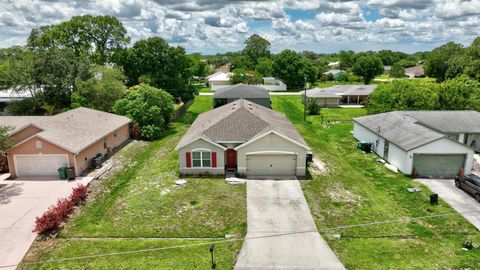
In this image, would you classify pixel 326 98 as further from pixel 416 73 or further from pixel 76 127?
pixel 416 73

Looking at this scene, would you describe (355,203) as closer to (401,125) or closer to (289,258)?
(289,258)

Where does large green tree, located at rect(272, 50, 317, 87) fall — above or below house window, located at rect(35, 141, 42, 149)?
above

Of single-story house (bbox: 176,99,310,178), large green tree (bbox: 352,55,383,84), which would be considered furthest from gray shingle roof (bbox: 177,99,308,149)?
large green tree (bbox: 352,55,383,84)

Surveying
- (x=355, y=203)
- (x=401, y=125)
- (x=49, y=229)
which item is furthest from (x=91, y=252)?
(x=401, y=125)

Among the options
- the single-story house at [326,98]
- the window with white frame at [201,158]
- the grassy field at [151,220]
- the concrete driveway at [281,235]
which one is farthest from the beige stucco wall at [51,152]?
the single-story house at [326,98]

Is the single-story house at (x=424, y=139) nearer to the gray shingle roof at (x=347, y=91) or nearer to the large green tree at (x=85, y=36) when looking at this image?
the gray shingle roof at (x=347, y=91)

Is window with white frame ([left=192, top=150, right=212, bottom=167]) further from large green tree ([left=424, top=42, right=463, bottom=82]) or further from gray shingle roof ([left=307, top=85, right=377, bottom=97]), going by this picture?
large green tree ([left=424, top=42, right=463, bottom=82])
